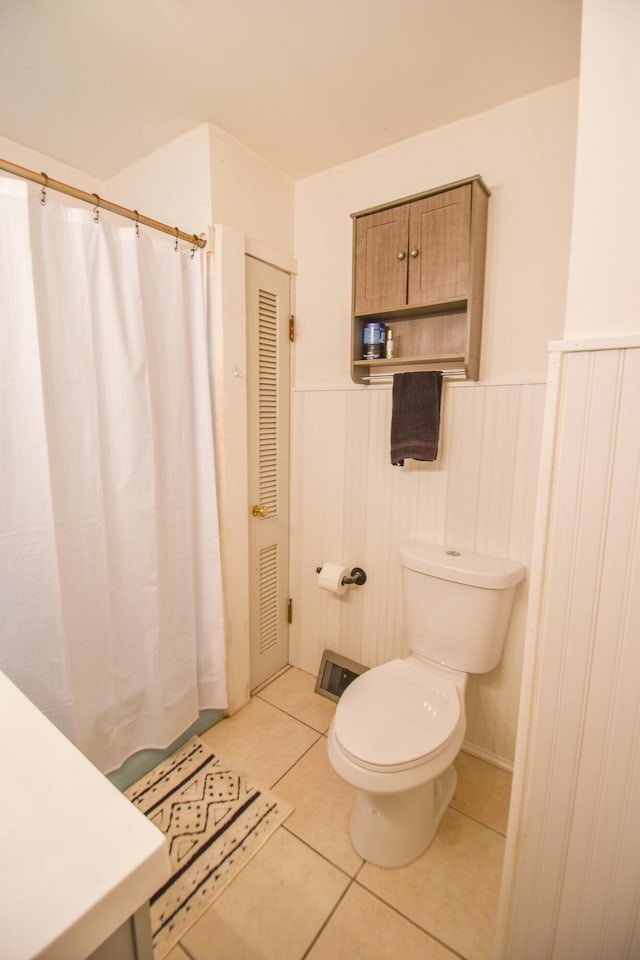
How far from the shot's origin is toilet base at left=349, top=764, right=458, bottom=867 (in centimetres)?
125

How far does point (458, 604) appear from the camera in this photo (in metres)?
1.44

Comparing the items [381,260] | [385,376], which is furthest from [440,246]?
[385,376]

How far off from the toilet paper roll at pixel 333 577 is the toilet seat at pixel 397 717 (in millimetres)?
427

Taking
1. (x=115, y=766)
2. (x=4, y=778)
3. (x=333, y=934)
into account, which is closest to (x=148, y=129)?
(x=4, y=778)

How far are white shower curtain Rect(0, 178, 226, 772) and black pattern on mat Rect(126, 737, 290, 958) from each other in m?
0.14

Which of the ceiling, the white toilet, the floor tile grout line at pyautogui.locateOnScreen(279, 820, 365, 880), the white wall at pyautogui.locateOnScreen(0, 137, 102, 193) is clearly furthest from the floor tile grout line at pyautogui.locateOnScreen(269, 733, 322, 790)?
the white wall at pyautogui.locateOnScreen(0, 137, 102, 193)

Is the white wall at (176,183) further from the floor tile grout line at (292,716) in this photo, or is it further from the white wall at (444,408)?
the floor tile grout line at (292,716)

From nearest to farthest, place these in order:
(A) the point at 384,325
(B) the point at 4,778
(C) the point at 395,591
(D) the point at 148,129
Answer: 1. (B) the point at 4,778
2. (D) the point at 148,129
3. (A) the point at 384,325
4. (C) the point at 395,591

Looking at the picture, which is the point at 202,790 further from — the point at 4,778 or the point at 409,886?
the point at 4,778

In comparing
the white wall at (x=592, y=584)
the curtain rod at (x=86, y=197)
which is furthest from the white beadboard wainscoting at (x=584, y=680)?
the curtain rod at (x=86, y=197)

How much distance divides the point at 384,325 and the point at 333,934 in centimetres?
191

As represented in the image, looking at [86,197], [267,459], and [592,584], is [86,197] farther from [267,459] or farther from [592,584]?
[592,584]

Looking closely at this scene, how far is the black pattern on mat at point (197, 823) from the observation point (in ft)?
3.78

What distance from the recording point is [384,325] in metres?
1.67
